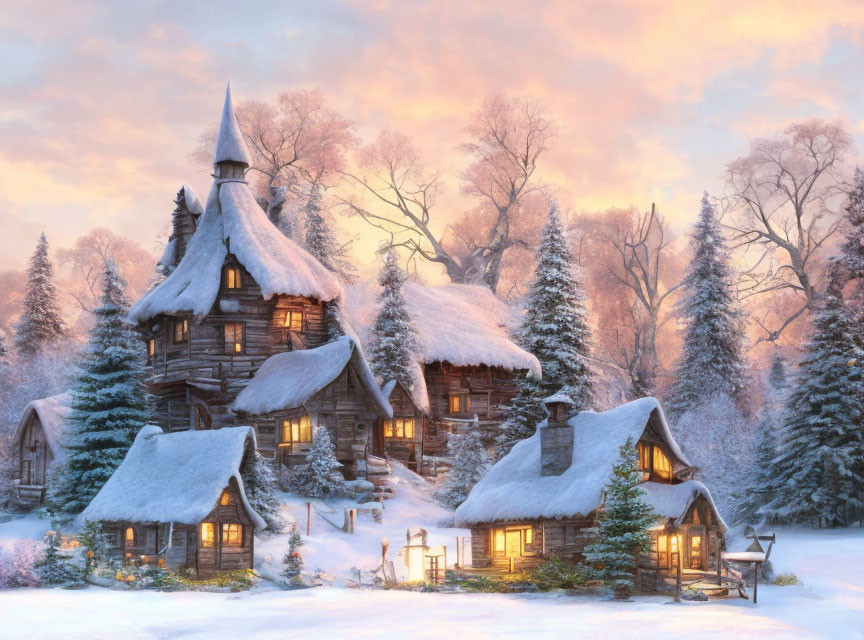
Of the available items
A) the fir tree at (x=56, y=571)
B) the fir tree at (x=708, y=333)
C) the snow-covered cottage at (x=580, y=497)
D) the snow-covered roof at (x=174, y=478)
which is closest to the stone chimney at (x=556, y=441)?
the snow-covered cottage at (x=580, y=497)

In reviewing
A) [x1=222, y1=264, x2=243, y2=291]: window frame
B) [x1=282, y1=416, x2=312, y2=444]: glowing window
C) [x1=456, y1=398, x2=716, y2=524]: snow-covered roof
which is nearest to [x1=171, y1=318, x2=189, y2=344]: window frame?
[x1=222, y1=264, x2=243, y2=291]: window frame

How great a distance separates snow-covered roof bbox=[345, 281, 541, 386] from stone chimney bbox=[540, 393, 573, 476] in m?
13.5

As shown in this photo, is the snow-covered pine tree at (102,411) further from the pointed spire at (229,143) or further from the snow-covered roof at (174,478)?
the pointed spire at (229,143)

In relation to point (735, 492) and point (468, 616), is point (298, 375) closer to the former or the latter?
point (735, 492)

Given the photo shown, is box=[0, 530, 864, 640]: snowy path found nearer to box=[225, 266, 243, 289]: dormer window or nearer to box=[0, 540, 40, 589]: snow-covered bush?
box=[0, 540, 40, 589]: snow-covered bush

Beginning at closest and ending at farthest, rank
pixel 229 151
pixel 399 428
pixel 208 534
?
pixel 208 534
pixel 399 428
pixel 229 151

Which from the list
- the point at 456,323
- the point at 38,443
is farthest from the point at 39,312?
the point at 456,323

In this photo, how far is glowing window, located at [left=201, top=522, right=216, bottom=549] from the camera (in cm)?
3188

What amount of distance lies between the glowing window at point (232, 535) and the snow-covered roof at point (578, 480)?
6629 millimetres

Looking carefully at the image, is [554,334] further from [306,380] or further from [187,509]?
[187,509]

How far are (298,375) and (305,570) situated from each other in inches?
507

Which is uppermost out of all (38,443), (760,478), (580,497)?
(38,443)

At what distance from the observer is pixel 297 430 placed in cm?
4428

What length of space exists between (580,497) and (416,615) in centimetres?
770
